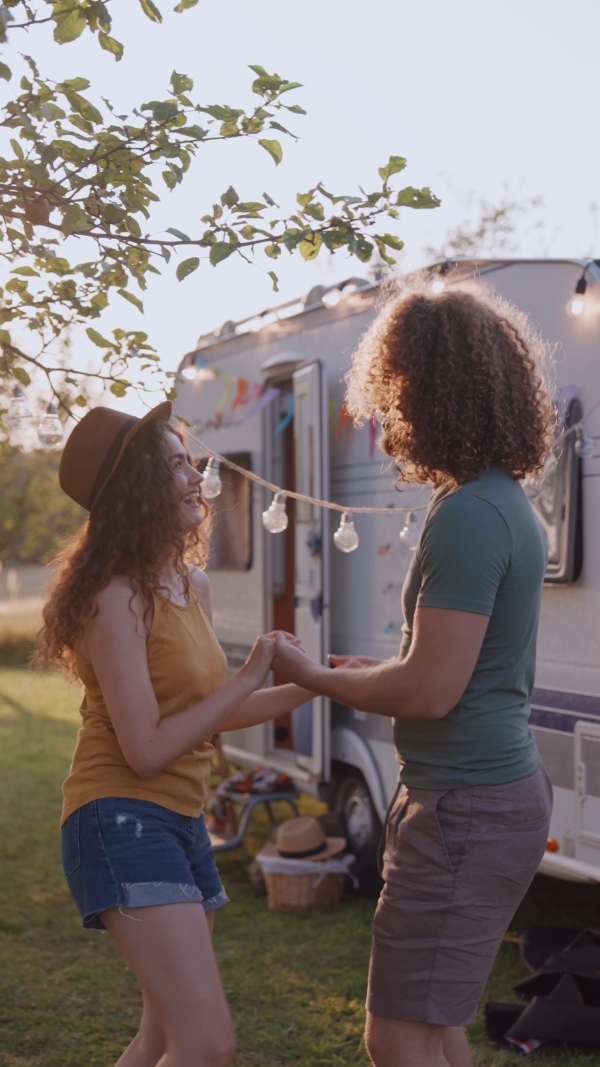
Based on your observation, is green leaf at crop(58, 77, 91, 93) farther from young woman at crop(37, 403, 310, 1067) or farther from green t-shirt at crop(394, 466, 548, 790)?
green t-shirt at crop(394, 466, 548, 790)

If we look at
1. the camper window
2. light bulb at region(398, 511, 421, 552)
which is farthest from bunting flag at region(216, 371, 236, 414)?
light bulb at region(398, 511, 421, 552)

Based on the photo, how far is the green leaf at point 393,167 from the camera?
2484 mm

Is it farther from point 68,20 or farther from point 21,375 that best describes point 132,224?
point 21,375

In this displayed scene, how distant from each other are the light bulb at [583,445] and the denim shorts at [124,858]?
7.61 ft

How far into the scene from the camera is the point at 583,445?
399 centimetres

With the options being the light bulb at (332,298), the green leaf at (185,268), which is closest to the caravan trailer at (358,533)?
the light bulb at (332,298)

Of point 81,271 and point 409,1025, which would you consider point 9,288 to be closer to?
point 81,271

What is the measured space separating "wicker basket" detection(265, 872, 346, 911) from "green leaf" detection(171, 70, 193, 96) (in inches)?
154

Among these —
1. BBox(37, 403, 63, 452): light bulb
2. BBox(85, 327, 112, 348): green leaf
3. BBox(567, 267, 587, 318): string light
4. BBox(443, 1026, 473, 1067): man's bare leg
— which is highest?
BBox(567, 267, 587, 318): string light

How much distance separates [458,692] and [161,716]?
0.58 metres

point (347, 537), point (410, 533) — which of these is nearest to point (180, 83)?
point (347, 537)

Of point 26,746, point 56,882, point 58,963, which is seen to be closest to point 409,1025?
point 58,963

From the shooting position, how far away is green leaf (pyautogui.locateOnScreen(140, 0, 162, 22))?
238 centimetres

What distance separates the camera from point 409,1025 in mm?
2096
